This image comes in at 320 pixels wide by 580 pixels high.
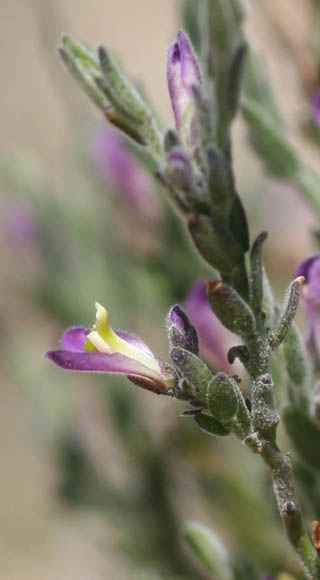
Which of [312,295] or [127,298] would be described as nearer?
[312,295]

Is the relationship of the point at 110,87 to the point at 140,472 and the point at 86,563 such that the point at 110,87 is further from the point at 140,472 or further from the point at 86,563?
the point at 86,563

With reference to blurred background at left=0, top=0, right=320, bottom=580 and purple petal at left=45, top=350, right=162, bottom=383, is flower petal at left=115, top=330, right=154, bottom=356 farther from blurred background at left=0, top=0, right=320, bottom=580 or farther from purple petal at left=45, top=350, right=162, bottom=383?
blurred background at left=0, top=0, right=320, bottom=580

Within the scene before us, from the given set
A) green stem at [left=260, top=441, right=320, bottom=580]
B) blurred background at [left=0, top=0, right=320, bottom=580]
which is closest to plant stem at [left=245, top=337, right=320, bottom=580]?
green stem at [left=260, top=441, right=320, bottom=580]

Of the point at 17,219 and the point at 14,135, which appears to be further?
the point at 14,135

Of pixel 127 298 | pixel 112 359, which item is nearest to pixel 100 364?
pixel 112 359

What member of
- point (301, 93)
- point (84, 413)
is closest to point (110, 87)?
point (301, 93)

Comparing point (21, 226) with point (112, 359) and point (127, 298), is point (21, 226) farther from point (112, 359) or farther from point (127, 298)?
point (112, 359)
